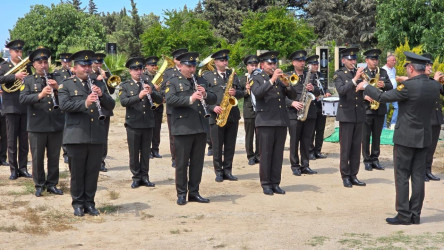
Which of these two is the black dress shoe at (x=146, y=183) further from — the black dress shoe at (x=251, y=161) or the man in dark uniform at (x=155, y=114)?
the man in dark uniform at (x=155, y=114)

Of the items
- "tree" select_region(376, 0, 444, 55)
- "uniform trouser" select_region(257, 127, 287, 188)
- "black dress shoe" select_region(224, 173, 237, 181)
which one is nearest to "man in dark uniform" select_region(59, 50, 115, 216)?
"uniform trouser" select_region(257, 127, 287, 188)

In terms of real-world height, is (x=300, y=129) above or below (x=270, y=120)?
below

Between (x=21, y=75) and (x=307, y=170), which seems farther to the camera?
(x=307, y=170)

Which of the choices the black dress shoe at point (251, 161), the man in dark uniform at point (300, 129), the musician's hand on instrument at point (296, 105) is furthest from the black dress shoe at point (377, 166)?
the black dress shoe at point (251, 161)

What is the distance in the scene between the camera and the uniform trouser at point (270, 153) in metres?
10.2

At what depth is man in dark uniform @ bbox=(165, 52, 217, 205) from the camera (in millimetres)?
9250

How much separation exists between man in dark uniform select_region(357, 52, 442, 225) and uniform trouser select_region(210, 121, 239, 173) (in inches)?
149

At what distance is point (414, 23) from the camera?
25.9 m

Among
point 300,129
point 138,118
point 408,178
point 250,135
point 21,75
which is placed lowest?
point 408,178

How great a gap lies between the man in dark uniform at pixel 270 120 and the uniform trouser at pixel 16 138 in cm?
446

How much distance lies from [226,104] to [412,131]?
3.84 metres

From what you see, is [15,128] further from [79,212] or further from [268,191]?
[268,191]

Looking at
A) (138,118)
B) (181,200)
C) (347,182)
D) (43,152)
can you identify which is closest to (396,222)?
(347,182)

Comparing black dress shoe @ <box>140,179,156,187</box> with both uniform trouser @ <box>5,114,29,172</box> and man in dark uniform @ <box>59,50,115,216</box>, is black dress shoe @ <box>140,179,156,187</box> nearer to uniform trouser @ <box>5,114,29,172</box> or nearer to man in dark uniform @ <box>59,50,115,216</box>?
man in dark uniform @ <box>59,50,115,216</box>
